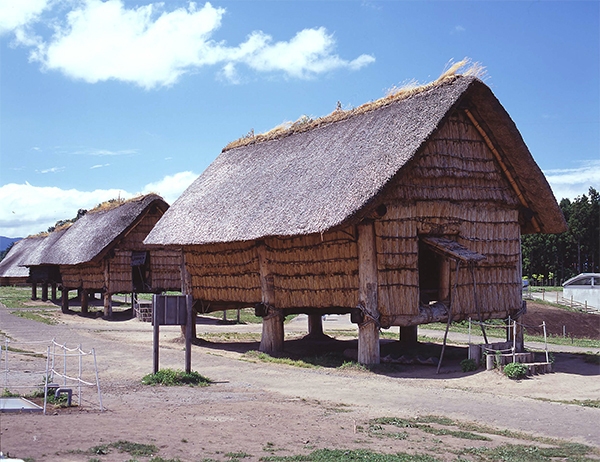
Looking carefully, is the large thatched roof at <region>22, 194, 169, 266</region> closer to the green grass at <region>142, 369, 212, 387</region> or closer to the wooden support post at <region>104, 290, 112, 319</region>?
the wooden support post at <region>104, 290, 112, 319</region>

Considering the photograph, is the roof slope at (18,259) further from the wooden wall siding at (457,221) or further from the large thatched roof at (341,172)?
the wooden wall siding at (457,221)

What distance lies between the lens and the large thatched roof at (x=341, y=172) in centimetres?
1532

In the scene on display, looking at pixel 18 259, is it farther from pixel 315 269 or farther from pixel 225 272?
pixel 315 269

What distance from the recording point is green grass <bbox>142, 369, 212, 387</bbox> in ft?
43.2

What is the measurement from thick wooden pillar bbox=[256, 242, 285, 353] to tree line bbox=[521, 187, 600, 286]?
48.1 metres

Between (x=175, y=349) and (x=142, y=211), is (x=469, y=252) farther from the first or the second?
(x=142, y=211)

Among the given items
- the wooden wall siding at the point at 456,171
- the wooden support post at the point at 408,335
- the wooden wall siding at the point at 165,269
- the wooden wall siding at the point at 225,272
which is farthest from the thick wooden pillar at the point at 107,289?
the wooden wall siding at the point at 456,171

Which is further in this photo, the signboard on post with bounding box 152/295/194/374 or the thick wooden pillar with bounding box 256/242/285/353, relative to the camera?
the thick wooden pillar with bounding box 256/242/285/353

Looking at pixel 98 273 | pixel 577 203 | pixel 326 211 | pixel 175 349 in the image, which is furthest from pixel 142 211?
pixel 577 203

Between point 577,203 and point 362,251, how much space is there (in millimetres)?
51625

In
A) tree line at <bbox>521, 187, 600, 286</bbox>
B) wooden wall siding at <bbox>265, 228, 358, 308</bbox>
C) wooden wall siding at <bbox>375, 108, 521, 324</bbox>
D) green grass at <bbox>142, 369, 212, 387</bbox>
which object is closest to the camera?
green grass at <bbox>142, 369, 212, 387</bbox>

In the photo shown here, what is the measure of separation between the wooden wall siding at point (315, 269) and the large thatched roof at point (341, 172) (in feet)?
3.24

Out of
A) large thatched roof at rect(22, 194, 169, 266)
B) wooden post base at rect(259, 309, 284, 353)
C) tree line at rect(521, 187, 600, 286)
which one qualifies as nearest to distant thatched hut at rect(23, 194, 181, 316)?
large thatched roof at rect(22, 194, 169, 266)

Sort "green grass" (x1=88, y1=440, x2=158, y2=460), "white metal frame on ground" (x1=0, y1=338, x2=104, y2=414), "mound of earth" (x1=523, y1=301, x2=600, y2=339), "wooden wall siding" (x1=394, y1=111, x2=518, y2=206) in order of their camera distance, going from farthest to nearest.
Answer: "mound of earth" (x1=523, y1=301, x2=600, y2=339)
"wooden wall siding" (x1=394, y1=111, x2=518, y2=206)
"white metal frame on ground" (x1=0, y1=338, x2=104, y2=414)
"green grass" (x1=88, y1=440, x2=158, y2=460)
